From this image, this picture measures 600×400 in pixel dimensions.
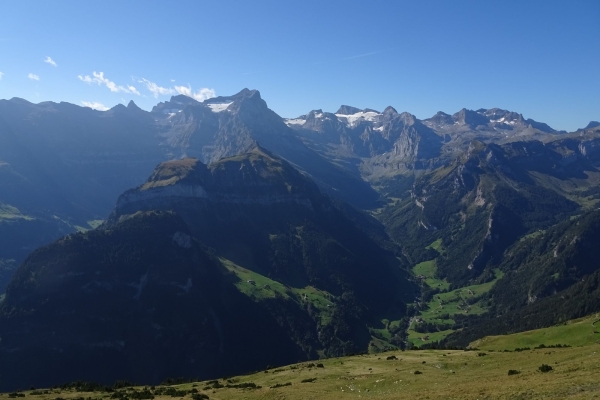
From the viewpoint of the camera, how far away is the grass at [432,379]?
46344mm

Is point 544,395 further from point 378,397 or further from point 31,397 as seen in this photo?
point 31,397

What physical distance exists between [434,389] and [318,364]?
35591 millimetres

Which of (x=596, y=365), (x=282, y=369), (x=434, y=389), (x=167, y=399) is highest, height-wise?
(x=596, y=365)

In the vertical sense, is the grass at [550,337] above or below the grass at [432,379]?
below

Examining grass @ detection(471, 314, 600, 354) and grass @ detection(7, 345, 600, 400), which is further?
grass @ detection(471, 314, 600, 354)

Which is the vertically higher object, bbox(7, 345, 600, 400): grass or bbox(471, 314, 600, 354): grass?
bbox(7, 345, 600, 400): grass

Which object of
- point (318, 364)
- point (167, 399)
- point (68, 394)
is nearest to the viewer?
point (167, 399)

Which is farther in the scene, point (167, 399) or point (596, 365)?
point (167, 399)

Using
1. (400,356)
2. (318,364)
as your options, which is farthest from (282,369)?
(400,356)

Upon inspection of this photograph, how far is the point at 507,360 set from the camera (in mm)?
69875

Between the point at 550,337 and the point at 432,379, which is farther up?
the point at 432,379

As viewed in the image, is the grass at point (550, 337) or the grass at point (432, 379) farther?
the grass at point (550, 337)

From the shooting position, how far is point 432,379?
2473 inches

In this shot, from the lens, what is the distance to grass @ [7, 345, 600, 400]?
46.3m
